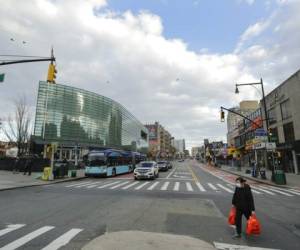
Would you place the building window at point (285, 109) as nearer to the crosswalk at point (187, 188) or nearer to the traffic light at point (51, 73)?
the crosswalk at point (187, 188)

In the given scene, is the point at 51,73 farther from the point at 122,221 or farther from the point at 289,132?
the point at 289,132

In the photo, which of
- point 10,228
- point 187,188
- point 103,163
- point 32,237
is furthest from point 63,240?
point 103,163

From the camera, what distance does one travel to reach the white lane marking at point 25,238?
5742 millimetres

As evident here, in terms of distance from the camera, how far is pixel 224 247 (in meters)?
6.02

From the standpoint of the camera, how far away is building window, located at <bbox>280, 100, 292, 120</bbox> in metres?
35.6

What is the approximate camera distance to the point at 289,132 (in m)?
36.1

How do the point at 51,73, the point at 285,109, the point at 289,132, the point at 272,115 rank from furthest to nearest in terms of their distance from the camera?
1. the point at 272,115
2. the point at 285,109
3. the point at 289,132
4. the point at 51,73

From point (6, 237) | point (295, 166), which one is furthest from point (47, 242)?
point (295, 166)

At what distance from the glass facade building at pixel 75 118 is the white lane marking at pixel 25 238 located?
4453 cm

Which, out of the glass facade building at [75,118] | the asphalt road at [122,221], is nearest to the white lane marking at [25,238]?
the asphalt road at [122,221]

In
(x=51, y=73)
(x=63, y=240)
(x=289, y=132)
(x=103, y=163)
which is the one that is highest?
(x=289, y=132)

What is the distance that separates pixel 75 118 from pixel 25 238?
5825 centimetres

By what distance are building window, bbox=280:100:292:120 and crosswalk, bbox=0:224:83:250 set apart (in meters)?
35.7

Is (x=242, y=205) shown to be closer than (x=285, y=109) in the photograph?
Yes
